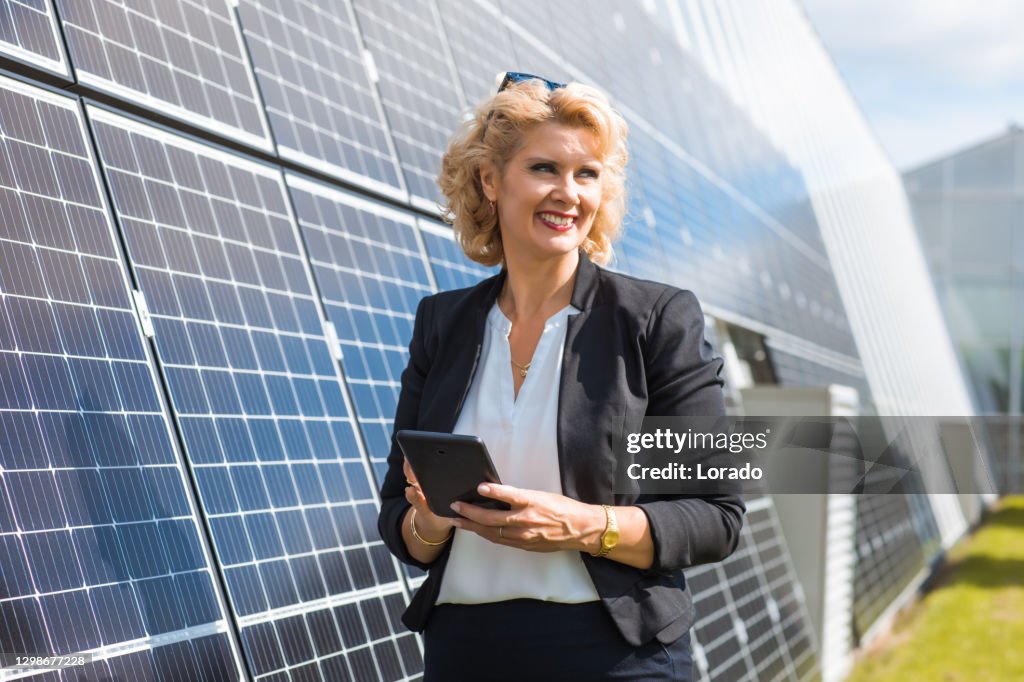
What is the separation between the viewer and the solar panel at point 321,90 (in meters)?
4.92

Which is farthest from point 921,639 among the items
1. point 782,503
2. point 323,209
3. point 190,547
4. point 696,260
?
point 190,547

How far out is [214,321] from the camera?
390 cm

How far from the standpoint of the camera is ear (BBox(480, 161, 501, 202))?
2996mm

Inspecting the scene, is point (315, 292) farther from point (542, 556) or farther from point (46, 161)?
point (542, 556)

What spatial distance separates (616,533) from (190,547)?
150cm

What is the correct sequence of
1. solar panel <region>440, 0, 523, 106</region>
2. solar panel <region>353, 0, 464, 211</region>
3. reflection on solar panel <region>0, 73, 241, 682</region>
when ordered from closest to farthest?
reflection on solar panel <region>0, 73, 241, 682</region> → solar panel <region>353, 0, 464, 211</region> → solar panel <region>440, 0, 523, 106</region>

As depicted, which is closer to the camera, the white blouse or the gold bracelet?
the white blouse

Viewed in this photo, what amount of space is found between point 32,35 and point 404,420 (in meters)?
1.79

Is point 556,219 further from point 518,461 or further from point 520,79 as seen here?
point 518,461

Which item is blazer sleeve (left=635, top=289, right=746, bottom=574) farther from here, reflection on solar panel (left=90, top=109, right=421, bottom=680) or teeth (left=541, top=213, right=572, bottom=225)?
reflection on solar panel (left=90, top=109, right=421, bottom=680)

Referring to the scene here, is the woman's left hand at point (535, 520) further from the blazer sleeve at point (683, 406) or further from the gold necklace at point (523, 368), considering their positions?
the gold necklace at point (523, 368)

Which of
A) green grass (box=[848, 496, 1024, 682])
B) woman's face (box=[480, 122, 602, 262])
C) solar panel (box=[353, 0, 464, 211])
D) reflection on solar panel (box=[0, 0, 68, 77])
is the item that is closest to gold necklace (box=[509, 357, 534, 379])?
woman's face (box=[480, 122, 602, 262])

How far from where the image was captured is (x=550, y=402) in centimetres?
274

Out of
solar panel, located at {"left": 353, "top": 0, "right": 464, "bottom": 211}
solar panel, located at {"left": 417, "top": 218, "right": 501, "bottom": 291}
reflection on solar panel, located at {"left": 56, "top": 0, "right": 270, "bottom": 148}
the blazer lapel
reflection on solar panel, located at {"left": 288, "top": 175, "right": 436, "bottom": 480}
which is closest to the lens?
the blazer lapel
